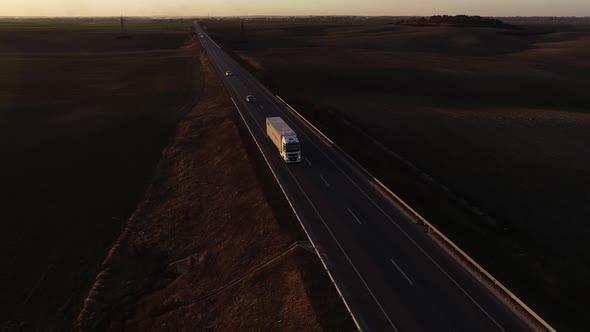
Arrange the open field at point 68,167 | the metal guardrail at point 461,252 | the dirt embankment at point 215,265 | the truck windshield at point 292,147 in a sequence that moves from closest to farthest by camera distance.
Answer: the metal guardrail at point 461,252 < the dirt embankment at point 215,265 < the open field at point 68,167 < the truck windshield at point 292,147

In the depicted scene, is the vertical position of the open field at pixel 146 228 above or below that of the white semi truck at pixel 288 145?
below

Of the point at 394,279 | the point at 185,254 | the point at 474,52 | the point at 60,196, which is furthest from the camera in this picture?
the point at 474,52

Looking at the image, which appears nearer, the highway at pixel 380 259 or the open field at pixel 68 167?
the highway at pixel 380 259

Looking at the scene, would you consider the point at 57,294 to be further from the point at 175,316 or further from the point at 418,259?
the point at 418,259

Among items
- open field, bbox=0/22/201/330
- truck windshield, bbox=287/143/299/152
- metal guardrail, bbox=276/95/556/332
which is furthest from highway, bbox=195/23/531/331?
open field, bbox=0/22/201/330

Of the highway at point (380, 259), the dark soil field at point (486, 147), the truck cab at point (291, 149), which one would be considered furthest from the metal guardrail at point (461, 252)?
the truck cab at point (291, 149)

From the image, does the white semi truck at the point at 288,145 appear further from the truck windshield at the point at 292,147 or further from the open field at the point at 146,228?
Answer: the open field at the point at 146,228

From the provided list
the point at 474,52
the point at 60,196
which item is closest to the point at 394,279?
the point at 60,196

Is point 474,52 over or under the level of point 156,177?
over
